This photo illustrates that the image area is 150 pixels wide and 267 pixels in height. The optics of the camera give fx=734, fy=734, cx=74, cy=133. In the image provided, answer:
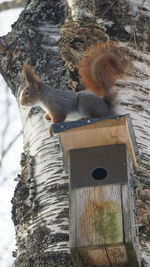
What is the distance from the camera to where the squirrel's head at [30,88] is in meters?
3.60

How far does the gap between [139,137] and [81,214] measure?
0.65 metres

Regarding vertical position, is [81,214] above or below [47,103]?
below

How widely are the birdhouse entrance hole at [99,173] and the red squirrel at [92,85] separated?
637mm

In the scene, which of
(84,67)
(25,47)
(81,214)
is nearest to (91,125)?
(81,214)

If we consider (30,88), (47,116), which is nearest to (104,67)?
(47,116)

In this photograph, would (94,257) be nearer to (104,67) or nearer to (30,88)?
(104,67)

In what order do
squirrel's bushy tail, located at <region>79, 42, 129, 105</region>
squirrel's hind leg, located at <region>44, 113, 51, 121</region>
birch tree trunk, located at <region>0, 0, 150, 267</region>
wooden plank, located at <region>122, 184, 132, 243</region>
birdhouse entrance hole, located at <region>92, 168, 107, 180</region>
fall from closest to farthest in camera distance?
wooden plank, located at <region>122, 184, 132, 243</region>
birdhouse entrance hole, located at <region>92, 168, 107, 180</region>
birch tree trunk, located at <region>0, 0, 150, 267</region>
squirrel's bushy tail, located at <region>79, 42, 129, 105</region>
squirrel's hind leg, located at <region>44, 113, 51, 121</region>

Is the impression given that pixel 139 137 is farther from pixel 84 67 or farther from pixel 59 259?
pixel 59 259

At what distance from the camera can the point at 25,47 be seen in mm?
3830

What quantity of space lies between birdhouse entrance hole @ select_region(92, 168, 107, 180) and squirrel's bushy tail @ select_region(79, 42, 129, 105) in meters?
0.65

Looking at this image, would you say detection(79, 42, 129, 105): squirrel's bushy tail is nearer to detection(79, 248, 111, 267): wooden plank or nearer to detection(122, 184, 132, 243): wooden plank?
detection(122, 184, 132, 243): wooden plank

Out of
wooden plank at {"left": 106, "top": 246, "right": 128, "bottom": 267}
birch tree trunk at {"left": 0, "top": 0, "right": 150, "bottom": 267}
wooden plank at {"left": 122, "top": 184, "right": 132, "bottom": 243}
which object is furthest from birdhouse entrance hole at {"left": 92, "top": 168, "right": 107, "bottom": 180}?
Answer: wooden plank at {"left": 106, "top": 246, "right": 128, "bottom": 267}

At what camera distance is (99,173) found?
9.69 feet

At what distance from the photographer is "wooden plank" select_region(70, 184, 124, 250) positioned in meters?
2.71
